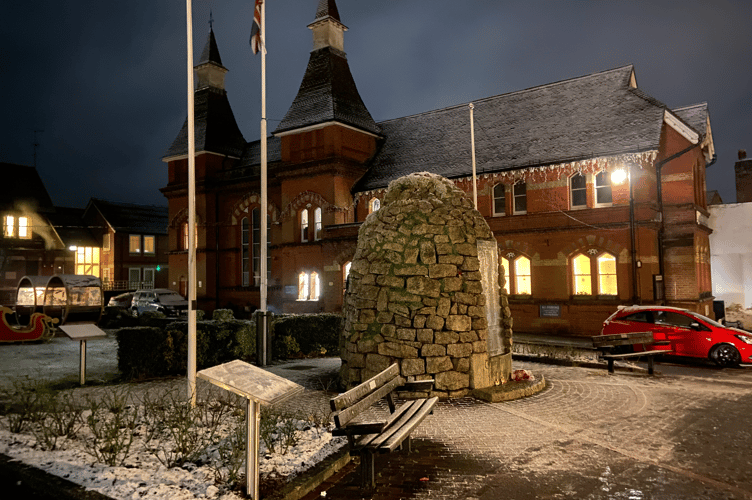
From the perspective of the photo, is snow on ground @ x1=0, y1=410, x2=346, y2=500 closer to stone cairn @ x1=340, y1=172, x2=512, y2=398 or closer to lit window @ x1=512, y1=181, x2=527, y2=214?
stone cairn @ x1=340, y1=172, x2=512, y2=398

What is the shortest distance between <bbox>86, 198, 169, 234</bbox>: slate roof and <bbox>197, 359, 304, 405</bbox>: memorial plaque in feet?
152

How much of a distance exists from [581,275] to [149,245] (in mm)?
40438

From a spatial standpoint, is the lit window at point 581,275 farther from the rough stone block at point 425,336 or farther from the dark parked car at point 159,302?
the dark parked car at point 159,302

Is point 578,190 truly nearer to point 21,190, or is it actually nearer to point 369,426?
point 369,426

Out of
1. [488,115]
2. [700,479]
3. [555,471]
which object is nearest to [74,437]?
[555,471]

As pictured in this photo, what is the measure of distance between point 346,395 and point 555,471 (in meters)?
2.57

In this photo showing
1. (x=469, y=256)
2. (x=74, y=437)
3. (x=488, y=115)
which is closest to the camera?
(x=74, y=437)

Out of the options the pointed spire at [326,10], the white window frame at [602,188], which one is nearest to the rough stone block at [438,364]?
the white window frame at [602,188]

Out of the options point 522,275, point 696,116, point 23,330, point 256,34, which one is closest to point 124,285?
point 23,330

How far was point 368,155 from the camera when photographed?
29.9 m

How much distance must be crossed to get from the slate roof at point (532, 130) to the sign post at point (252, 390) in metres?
18.7

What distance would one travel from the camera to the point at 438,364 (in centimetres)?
923

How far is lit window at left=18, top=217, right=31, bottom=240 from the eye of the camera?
127ft

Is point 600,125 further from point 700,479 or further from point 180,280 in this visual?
point 180,280
